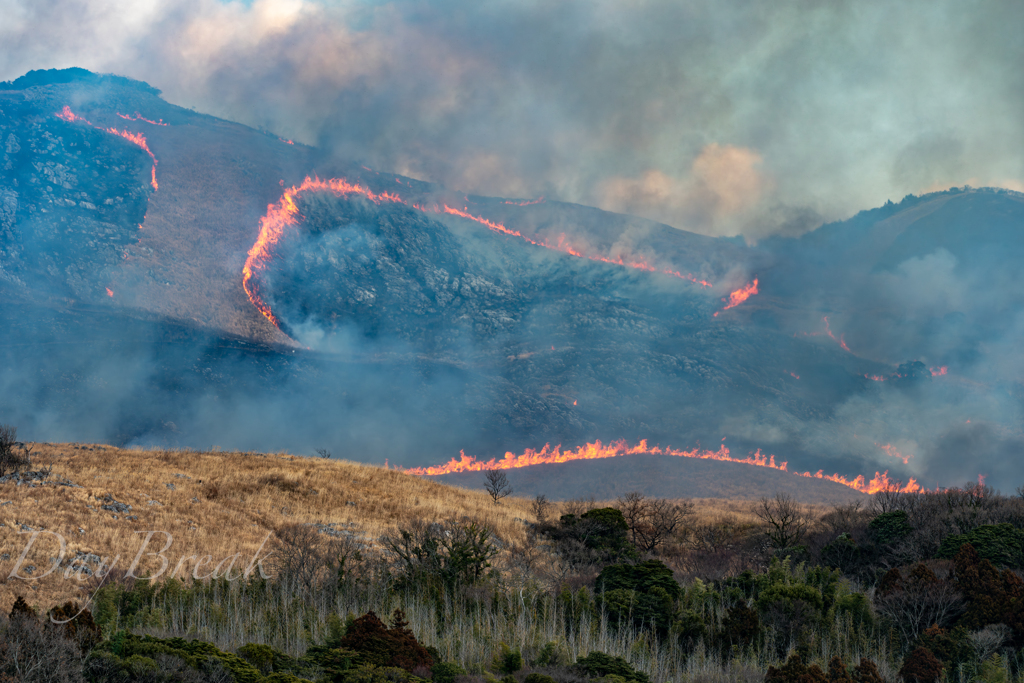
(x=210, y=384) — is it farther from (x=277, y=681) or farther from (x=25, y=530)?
(x=277, y=681)

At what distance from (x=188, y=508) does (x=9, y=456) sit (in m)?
6.34

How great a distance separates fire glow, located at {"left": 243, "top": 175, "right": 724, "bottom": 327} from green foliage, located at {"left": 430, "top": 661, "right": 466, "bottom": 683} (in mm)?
117631

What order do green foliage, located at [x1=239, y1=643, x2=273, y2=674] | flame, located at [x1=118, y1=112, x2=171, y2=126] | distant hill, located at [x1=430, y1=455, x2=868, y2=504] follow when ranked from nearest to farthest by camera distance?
green foliage, located at [x1=239, y1=643, x2=273, y2=674] < distant hill, located at [x1=430, y1=455, x2=868, y2=504] < flame, located at [x1=118, y1=112, x2=171, y2=126]

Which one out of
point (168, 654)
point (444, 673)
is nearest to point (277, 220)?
point (444, 673)

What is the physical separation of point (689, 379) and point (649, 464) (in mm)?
26846

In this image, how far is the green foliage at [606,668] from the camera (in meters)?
7.55

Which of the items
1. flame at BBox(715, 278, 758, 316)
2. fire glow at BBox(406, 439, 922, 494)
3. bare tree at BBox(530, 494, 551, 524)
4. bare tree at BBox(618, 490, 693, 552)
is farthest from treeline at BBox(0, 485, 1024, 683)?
flame at BBox(715, 278, 758, 316)

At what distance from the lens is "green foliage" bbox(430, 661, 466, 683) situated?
6.94 m

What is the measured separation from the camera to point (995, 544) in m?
14.9

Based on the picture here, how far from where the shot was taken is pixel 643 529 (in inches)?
1221

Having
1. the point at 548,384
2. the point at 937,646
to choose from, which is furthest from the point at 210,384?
the point at 937,646

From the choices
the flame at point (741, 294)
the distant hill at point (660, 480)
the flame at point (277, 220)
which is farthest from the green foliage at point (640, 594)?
the flame at point (741, 294)

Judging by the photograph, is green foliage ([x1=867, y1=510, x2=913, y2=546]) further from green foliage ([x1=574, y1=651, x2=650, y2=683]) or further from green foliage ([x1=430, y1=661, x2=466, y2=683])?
green foliage ([x1=430, y1=661, x2=466, y2=683])

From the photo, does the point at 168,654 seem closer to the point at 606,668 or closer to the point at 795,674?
the point at 606,668
